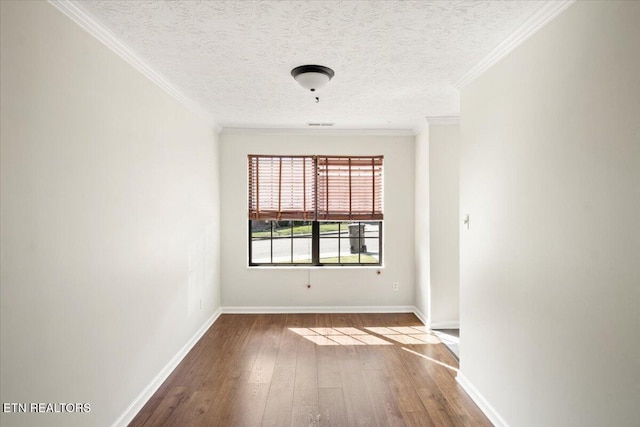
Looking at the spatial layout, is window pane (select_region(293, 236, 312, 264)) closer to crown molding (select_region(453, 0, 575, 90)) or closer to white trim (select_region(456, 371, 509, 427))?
white trim (select_region(456, 371, 509, 427))

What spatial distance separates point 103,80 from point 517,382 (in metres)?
3.25

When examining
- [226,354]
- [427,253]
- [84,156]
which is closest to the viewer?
[84,156]

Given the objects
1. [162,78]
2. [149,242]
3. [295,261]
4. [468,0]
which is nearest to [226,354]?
[149,242]

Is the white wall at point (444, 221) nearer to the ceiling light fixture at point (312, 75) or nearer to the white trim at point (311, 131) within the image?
the white trim at point (311, 131)

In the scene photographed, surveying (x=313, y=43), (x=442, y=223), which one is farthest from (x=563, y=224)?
(x=442, y=223)

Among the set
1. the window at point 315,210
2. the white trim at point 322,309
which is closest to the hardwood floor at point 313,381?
the white trim at point 322,309

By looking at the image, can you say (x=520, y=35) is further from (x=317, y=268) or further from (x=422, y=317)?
(x=317, y=268)

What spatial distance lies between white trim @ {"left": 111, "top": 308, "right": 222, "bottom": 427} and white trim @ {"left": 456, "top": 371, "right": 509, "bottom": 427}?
2.58m

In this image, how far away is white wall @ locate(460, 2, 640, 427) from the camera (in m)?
1.51

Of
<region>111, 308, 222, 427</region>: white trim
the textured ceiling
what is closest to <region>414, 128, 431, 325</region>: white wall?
the textured ceiling

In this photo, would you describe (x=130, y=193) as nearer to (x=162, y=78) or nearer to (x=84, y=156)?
(x=84, y=156)

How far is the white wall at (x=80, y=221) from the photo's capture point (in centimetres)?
162

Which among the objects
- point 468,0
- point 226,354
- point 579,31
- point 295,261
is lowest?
point 226,354

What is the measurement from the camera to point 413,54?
8.65ft
